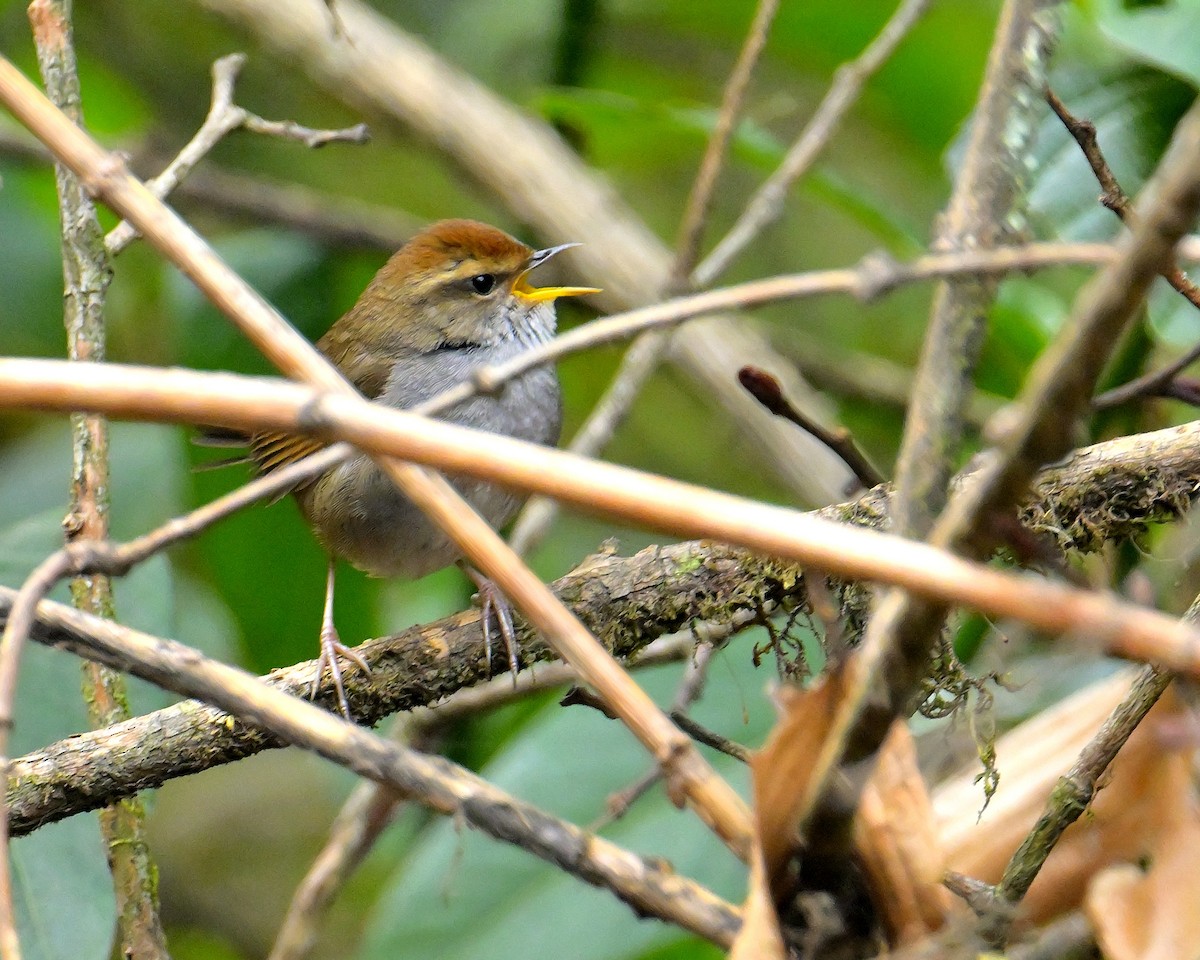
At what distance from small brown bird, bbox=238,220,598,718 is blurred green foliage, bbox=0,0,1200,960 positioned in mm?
493

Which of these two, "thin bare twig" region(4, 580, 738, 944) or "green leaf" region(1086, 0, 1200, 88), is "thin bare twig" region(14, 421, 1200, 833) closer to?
"thin bare twig" region(4, 580, 738, 944)

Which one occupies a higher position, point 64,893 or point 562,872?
point 64,893

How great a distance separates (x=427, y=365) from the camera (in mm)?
3463

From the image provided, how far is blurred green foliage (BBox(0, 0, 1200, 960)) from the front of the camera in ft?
10.3

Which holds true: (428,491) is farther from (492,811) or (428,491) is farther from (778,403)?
(778,403)

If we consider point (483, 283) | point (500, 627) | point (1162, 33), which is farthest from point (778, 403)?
point (483, 283)

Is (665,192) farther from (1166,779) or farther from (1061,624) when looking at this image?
(1061,624)

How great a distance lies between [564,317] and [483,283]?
1.54m

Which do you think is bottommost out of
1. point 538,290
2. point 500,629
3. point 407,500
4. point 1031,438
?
point 1031,438

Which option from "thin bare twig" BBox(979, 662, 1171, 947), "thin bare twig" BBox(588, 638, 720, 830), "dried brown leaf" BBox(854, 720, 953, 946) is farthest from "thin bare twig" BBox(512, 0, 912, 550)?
"dried brown leaf" BBox(854, 720, 953, 946)

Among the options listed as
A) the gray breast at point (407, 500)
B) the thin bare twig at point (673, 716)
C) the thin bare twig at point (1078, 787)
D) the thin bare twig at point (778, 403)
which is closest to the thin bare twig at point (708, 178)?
the gray breast at point (407, 500)

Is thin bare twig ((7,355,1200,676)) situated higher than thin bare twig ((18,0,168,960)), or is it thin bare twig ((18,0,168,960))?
thin bare twig ((18,0,168,960))

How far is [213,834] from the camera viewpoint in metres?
Result: 6.25

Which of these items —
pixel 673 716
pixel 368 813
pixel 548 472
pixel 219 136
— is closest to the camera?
pixel 548 472
